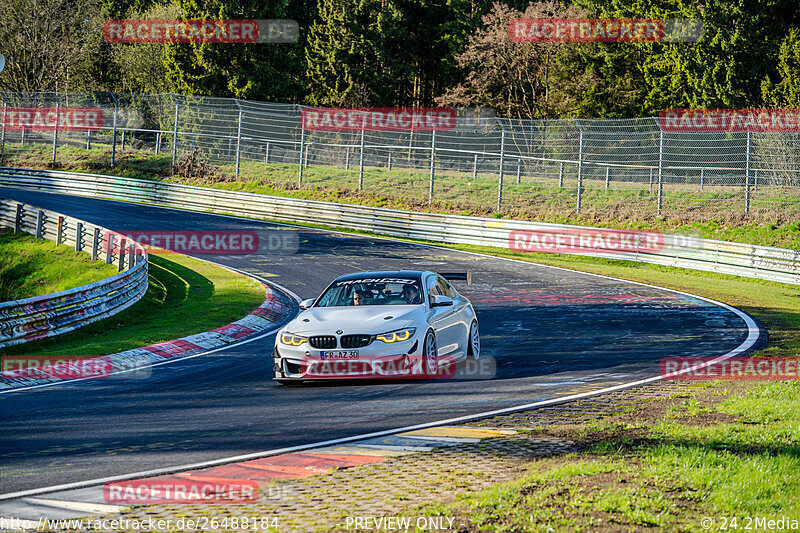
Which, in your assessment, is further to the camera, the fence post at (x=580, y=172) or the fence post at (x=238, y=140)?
the fence post at (x=238, y=140)

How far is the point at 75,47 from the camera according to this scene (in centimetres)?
5912

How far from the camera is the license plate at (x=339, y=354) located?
998 centimetres

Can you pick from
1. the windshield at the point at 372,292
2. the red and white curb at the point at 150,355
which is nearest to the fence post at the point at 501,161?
the red and white curb at the point at 150,355

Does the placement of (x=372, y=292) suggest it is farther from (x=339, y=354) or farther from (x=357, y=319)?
(x=339, y=354)

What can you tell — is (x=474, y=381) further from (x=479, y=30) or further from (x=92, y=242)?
(x=479, y=30)

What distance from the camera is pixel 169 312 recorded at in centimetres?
1775

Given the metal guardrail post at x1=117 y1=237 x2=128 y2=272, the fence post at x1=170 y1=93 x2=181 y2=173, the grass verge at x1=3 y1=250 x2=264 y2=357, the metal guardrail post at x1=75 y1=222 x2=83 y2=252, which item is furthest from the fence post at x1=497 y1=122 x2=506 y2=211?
the fence post at x1=170 y1=93 x2=181 y2=173

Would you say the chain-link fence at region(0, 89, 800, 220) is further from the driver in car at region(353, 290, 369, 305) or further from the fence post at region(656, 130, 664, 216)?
the driver in car at region(353, 290, 369, 305)

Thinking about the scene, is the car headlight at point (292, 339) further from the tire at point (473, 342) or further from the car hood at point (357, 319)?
the tire at point (473, 342)

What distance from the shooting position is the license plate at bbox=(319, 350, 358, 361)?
998 cm

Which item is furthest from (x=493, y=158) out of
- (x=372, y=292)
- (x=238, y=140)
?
(x=372, y=292)

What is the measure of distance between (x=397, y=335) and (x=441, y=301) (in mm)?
1304

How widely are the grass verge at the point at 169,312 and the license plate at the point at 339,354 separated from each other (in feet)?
15.0

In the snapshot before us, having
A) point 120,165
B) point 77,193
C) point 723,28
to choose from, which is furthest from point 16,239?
point 723,28
